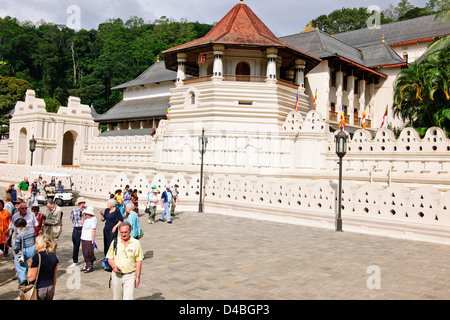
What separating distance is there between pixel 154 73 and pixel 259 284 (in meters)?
45.2

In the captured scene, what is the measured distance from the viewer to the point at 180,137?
25.2m

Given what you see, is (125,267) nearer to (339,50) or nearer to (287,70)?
(287,70)

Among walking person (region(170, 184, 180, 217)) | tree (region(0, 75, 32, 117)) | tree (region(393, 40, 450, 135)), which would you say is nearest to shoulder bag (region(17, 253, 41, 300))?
walking person (region(170, 184, 180, 217))

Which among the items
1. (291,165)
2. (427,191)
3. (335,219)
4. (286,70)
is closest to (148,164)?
(291,165)

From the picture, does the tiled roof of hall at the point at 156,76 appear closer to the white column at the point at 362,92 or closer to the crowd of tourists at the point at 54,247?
the white column at the point at 362,92

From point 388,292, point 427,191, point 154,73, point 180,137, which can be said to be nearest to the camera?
point 388,292

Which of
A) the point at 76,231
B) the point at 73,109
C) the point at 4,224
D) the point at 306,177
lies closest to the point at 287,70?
the point at 306,177

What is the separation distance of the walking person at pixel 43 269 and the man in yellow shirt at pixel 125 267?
797mm

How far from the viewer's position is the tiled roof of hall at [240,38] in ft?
91.2

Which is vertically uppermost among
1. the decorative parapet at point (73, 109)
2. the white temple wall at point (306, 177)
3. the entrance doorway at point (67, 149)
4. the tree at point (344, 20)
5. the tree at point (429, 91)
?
the tree at point (344, 20)

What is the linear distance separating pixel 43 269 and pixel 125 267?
1.09m

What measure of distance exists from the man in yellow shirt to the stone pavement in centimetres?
130

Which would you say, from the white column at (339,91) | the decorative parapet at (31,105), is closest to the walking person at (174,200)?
the white column at (339,91)
